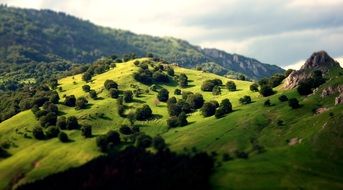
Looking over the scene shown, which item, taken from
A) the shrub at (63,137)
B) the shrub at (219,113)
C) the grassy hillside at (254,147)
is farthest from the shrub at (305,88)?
the shrub at (63,137)

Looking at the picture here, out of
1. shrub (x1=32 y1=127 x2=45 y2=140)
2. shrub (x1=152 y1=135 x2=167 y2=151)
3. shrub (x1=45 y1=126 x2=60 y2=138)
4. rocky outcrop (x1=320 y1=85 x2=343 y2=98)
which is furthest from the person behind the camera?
shrub (x1=45 y1=126 x2=60 y2=138)

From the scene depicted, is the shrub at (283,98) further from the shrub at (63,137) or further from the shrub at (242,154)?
the shrub at (63,137)

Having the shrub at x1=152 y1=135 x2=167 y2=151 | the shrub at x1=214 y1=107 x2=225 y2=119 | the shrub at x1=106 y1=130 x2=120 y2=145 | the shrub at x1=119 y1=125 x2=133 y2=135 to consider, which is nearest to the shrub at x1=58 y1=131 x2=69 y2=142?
the shrub at x1=106 y1=130 x2=120 y2=145

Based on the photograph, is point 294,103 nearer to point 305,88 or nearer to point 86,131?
point 305,88

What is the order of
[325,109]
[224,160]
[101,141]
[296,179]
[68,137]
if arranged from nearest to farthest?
[296,179], [224,160], [325,109], [101,141], [68,137]

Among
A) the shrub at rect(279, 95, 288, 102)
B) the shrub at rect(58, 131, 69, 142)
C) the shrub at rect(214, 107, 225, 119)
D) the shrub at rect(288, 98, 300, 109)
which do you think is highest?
the shrub at rect(279, 95, 288, 102)

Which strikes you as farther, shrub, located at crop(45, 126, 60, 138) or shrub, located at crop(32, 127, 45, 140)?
shrub, located at crop(45, 126, 60, 138)

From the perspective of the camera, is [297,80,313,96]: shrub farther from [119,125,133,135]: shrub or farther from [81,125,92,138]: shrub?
[81,125,92,138]: shrub

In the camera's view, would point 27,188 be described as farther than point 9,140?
No

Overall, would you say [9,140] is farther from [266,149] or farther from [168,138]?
[266,149]

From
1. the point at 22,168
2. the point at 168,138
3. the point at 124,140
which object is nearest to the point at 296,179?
the point at 168,138

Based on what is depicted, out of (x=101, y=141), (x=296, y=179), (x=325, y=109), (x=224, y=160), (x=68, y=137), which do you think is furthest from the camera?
(x=68, y=137)
